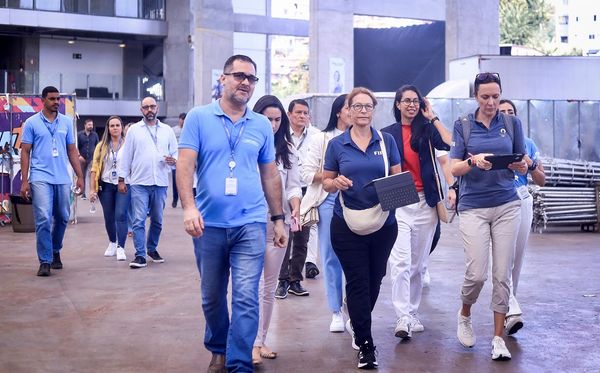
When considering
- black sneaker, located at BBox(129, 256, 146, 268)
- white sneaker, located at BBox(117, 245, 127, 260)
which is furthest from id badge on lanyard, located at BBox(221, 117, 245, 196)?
white sneaker, located at BBox(117, 245, 127, 260)

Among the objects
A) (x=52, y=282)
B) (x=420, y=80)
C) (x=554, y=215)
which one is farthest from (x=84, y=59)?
(x=52, y=282)

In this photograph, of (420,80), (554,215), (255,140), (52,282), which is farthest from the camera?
(420,80)

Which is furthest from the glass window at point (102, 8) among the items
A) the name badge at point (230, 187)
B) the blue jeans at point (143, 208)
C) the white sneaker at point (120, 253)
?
the name badge at point (230, 187)

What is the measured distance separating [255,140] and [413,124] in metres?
2.16

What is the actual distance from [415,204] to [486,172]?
2.92 feet

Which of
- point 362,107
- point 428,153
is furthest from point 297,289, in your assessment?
point 362,107

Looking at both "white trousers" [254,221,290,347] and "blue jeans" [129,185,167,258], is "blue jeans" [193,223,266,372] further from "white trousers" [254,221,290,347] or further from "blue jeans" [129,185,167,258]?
"blue jeans" [129,185,167,258]

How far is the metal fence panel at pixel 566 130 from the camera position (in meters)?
20.4

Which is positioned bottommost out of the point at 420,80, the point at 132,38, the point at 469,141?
the point at 469,141

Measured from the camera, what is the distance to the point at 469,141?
22.3ft

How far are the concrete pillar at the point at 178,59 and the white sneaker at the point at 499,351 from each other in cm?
3797

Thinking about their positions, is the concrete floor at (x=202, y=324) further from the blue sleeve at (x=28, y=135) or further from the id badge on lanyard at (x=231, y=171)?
the blue sleeve at (x=28, y=135)

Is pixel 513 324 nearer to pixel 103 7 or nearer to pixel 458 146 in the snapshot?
pixel 458 146

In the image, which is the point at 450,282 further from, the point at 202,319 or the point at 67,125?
the point at 67,125
